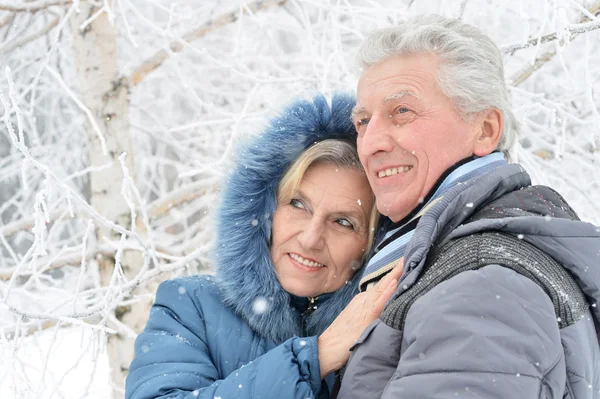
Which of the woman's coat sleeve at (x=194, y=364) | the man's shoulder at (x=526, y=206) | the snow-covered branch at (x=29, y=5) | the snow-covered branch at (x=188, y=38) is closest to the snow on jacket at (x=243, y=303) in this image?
the woman's coat sleeve at (x=194, y=364)

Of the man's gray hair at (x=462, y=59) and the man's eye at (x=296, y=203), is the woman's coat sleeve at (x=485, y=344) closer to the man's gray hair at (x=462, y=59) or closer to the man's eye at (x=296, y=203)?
the man's gray hair at (x=462, y=59)

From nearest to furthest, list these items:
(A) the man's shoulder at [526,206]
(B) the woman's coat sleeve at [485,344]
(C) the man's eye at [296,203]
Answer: (B) the woman's coat sleeve at [485,344], (A) the man's shoulder at [526,206], (C) the man's eye at [296,203]

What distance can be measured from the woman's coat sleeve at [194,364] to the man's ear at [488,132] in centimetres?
89

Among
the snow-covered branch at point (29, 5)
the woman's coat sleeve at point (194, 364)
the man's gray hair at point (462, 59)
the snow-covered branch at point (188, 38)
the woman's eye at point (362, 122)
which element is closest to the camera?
the woman's coat sleeve at point (194, 364)

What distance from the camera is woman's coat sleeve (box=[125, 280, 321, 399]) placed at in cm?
199

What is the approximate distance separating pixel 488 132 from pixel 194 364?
1356 millimetres

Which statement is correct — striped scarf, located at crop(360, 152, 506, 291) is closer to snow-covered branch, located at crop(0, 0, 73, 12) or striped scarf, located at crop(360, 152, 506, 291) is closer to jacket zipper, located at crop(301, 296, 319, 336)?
jacket zipper, located at crop(301, 296, 319, 336)

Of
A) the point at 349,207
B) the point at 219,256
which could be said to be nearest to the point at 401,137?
the point at 349,207

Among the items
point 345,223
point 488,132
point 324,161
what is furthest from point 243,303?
point 488,132

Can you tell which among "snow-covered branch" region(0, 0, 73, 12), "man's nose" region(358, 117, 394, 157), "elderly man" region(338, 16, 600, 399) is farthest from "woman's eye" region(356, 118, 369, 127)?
"snow-covered branch" region(0, 0, 73, 12)

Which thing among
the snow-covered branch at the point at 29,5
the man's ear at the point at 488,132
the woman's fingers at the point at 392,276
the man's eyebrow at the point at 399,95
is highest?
the snow-covered branch at the point at 29,5

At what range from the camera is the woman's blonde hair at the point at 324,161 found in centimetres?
258

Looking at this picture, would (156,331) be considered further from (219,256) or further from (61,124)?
(61,124)

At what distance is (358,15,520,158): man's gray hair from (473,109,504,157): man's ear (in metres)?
0.03
